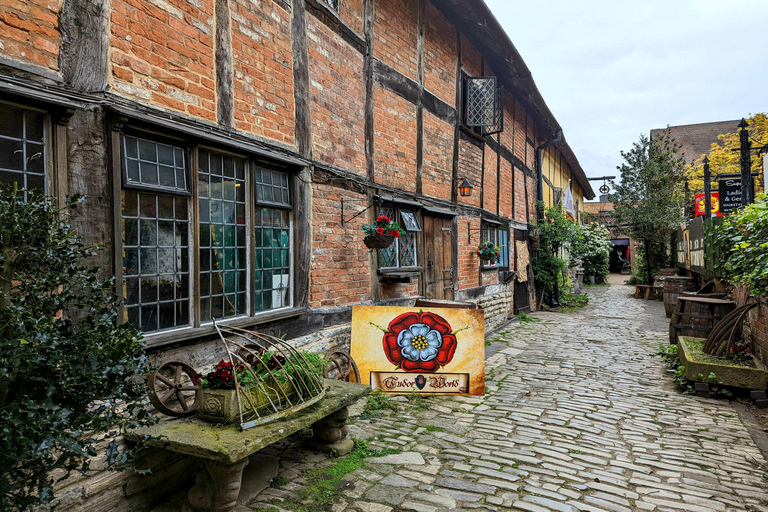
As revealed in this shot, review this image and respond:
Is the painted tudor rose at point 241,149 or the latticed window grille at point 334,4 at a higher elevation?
the latticed window grille at point 334,4

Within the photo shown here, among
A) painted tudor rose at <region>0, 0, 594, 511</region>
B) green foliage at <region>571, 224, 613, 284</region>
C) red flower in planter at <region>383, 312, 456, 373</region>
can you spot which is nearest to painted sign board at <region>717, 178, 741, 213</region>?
painted tudor rose at <region>0, 0, 594, 511</region>

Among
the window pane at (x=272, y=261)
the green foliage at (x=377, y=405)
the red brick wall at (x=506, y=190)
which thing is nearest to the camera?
the window pane at (x=272, y=261)

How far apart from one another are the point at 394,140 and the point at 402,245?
1604 mm

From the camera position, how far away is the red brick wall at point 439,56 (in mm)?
7609

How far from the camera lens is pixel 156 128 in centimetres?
311

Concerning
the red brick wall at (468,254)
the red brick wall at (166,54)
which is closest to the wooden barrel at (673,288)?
the red brick wall at (468,254)

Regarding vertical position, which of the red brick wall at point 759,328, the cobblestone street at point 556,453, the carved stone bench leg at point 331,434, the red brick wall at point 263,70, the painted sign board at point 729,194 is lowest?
the cobblestone street at point 556,453

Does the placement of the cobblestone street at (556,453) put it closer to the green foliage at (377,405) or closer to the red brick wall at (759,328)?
the green foliage at (377,405)

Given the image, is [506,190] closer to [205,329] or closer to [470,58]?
[470,58]

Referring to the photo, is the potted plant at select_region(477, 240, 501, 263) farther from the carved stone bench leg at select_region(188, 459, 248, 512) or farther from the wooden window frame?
the carved stone bench leg at select_region(188, 459, 248, 512)

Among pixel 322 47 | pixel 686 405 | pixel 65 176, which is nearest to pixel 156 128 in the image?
pixel 65 176

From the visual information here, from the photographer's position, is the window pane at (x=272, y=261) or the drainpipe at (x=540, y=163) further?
the drainpipe at (x=540, y=163)

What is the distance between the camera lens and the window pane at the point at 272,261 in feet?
13.8

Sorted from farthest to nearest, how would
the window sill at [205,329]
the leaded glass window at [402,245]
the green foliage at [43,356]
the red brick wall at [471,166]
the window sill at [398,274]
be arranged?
the red brick wall at [471,166]
the leaded glass window at [402,245]
the window sill at [398,274]
the window sill at [205,329]
the green foliage at [43,356]
